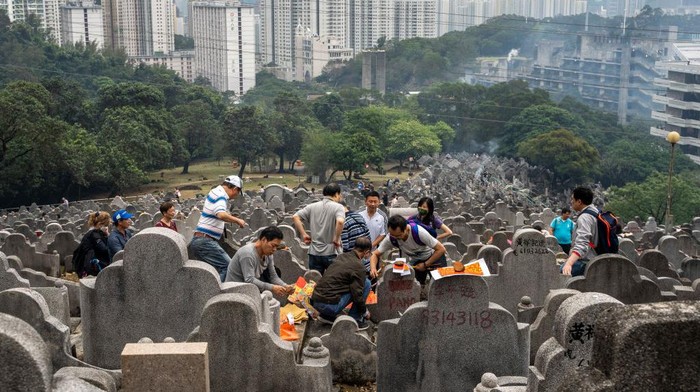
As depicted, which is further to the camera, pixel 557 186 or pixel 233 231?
pixel 557 186

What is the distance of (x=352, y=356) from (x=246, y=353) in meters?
1.80

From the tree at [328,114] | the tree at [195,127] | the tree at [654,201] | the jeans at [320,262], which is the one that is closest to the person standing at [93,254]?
the jeans at [320,262]

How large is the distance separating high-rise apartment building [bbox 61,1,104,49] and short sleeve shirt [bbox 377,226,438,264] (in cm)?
13000

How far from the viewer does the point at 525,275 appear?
10.7 m

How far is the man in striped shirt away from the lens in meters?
9.72

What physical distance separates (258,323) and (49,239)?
11.8 metres

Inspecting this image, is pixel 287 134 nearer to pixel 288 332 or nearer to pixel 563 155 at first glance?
pixel 563 155

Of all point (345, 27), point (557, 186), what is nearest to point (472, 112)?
point (557, 186)

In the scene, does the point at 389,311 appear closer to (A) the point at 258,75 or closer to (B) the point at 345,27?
(A) the point at 258,75

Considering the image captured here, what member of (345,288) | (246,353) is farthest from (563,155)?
(246,353)

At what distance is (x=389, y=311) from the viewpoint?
9633mm

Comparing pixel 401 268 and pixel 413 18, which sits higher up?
pixel 413 18

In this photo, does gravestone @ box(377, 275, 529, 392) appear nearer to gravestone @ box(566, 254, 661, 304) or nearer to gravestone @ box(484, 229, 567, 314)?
gravestone @ box(566, 254, 661, 304)

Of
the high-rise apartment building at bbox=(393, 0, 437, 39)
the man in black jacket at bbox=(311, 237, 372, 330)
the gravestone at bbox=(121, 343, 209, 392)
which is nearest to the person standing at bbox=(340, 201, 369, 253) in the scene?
the man in black jacket at bbox=(311, 237, 372, 330)
